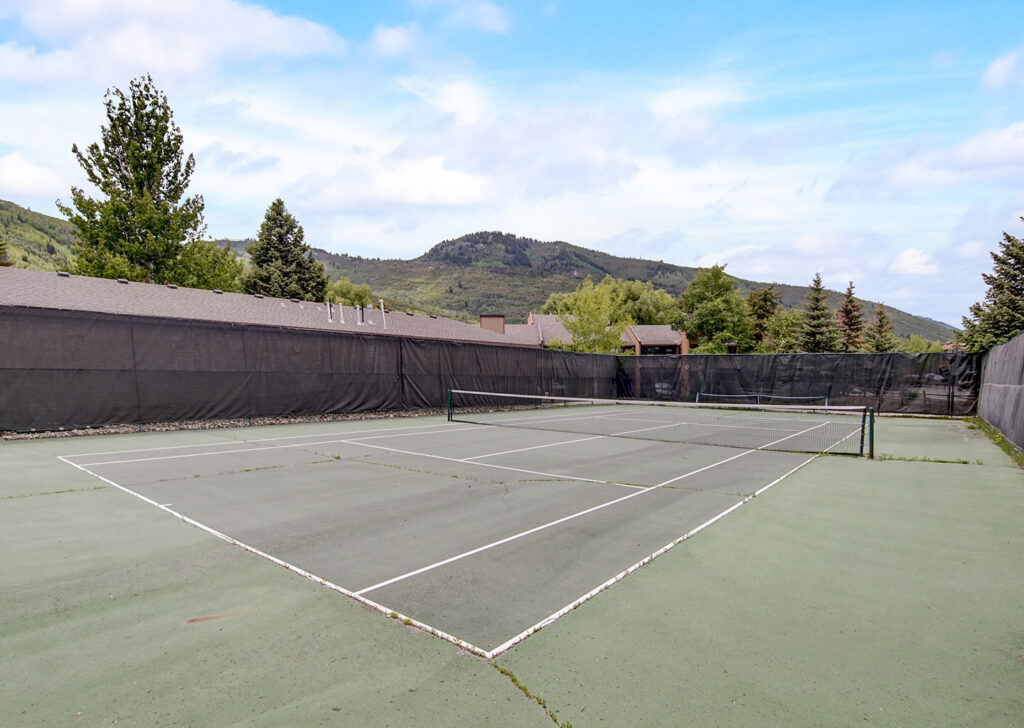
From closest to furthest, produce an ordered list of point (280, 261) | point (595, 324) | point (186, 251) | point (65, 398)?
point (65, 398) < point (186, 251) < point (595, 324) < point (280, 261)

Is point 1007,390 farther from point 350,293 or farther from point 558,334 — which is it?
point 350,293

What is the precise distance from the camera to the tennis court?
337 centimetres

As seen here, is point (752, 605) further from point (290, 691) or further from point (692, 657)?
point (290, 691)

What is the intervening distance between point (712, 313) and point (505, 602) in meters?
46.4

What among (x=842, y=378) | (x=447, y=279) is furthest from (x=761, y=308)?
(x=447, y=279)

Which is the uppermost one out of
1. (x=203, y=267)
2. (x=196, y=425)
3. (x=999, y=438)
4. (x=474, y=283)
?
(x=474, y=283)

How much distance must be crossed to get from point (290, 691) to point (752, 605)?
2649 mm

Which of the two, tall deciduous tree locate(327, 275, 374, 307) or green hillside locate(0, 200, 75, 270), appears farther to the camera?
green hillside locate(0, 200, 75, 270)

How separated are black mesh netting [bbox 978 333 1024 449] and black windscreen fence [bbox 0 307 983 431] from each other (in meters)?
4.25

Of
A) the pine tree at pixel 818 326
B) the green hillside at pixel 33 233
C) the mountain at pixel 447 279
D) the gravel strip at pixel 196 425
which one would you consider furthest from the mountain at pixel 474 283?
the gravel strip at pixel 196 425

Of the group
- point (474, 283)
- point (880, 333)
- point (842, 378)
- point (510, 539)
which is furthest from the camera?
point (474, 283)

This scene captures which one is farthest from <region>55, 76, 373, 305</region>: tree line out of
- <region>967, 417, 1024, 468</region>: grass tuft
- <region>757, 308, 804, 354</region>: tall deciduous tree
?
<region>757, 308, 804, 354</region>: tall deciduous tree

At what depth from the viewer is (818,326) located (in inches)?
1650

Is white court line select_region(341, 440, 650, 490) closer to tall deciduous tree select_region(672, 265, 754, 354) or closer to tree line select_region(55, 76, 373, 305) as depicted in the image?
tree line select_region(55, 76, 373, 305)
